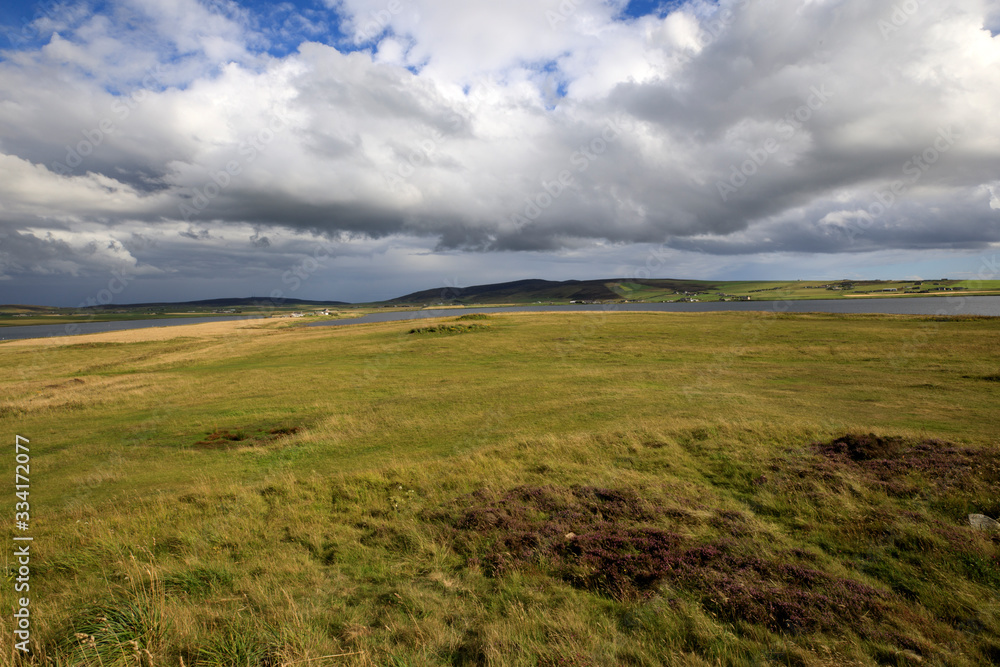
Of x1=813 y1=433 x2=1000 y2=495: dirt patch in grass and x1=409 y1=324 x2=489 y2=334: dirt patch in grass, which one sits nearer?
x1=813 y1=433 x2=1000 y2=495: dirt patch in grass

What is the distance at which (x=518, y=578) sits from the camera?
839 cm

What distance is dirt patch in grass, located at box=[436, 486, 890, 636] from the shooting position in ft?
23.0

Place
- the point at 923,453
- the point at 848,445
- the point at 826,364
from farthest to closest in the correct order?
the point at 826,364 < the point at 848,445 < the point at 923,453

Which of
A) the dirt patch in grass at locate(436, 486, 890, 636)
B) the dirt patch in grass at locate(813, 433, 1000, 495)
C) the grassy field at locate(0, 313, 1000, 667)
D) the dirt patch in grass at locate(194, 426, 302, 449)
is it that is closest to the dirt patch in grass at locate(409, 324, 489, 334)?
the grassy field at locate(0, 313, 1000, 667)

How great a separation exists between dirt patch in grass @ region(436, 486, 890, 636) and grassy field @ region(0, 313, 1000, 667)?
2.2 inches

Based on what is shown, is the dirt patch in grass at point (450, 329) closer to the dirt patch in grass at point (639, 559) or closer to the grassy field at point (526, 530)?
the grassy field at point (526, 530)

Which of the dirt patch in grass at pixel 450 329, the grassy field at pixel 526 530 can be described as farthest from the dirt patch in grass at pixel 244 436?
the dirt patch in grass at pixel 450 329

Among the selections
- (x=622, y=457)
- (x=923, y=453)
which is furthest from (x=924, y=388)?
(x=622, y=457)

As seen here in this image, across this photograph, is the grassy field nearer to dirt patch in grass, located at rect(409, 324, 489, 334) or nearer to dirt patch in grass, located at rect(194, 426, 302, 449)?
dirt patch in grass, located at rect(194, 426, 302, 449)

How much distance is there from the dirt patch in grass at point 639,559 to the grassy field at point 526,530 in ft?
0.18

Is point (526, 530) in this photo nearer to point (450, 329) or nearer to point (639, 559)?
point (639, 559)

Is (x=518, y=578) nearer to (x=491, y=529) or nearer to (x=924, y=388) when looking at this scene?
(x=491, y=529)

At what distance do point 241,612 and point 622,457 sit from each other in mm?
12172

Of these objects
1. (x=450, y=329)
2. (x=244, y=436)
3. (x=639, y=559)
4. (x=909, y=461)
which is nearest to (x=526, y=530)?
(x=639, y=559)
